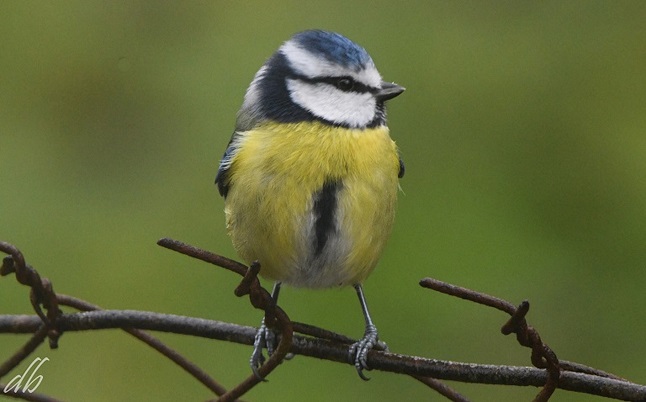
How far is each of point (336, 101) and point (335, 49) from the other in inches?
3.3

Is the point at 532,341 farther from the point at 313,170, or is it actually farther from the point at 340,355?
the point at 313,170

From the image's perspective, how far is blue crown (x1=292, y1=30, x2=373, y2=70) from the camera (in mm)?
1746

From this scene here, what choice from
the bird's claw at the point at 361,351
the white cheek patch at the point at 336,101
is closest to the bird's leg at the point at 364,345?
the bird's claw at the point at 361,351

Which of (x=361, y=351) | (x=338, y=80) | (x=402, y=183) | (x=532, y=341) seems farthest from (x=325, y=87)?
(x=532, y=341)

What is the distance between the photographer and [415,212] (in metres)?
2.14

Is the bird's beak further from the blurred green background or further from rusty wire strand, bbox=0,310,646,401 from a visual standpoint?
rusty wire strand, bbox=0,310,646,401

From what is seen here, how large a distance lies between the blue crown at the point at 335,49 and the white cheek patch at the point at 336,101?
0.15 feet

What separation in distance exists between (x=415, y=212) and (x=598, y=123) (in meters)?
0.41

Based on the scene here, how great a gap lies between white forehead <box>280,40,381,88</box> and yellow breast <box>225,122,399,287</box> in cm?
8

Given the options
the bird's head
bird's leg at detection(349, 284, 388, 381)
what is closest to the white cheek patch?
the bird's head

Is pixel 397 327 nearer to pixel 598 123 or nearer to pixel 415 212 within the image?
pixel 415 212

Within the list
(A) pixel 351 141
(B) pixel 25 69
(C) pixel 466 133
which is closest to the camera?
(A) pixel 351 141

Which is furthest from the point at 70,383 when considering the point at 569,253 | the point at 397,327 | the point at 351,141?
the point at 569,253

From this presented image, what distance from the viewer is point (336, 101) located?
174cm
